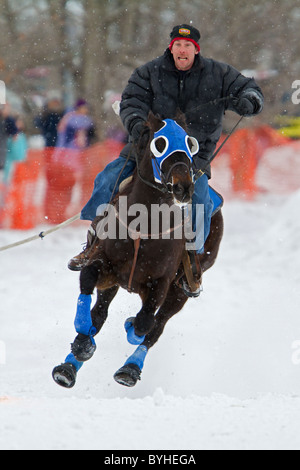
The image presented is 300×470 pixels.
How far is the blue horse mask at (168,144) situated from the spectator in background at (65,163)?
24.2ft

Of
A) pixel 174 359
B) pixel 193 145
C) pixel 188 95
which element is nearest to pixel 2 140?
pixel 174 359

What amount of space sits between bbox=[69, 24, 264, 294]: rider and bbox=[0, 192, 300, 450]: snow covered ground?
1598 millimetres

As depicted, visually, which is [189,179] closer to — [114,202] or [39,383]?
[114,202]

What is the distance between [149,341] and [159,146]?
5.73 ft

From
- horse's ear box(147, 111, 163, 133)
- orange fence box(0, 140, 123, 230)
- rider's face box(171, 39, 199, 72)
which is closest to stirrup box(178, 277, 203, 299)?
horse's ear box(147, 111, 163, 133)

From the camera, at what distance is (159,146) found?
4.98m

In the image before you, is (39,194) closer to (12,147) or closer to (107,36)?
(12,147)

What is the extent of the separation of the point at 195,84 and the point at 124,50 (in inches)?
372

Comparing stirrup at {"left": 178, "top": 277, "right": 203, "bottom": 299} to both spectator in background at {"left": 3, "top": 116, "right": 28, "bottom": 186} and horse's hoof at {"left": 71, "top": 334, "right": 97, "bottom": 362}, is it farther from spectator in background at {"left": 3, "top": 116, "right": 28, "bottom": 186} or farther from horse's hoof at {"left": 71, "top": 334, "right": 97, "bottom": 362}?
spectator in background at {"left": 3, "top": 116, "right": 28, "bottom": 186}

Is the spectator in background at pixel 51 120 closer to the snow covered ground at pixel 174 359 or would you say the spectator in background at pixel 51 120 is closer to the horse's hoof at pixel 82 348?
the snow covered ground at pixel 174 359

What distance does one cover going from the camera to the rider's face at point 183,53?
18.5 ft

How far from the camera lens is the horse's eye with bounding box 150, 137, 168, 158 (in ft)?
16.2

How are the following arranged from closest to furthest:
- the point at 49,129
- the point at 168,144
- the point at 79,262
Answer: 1. the point at 168,144
2. the point at 79,262
3. the point at 49,129

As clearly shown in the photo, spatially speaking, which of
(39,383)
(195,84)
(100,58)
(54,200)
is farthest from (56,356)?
(100,58)
